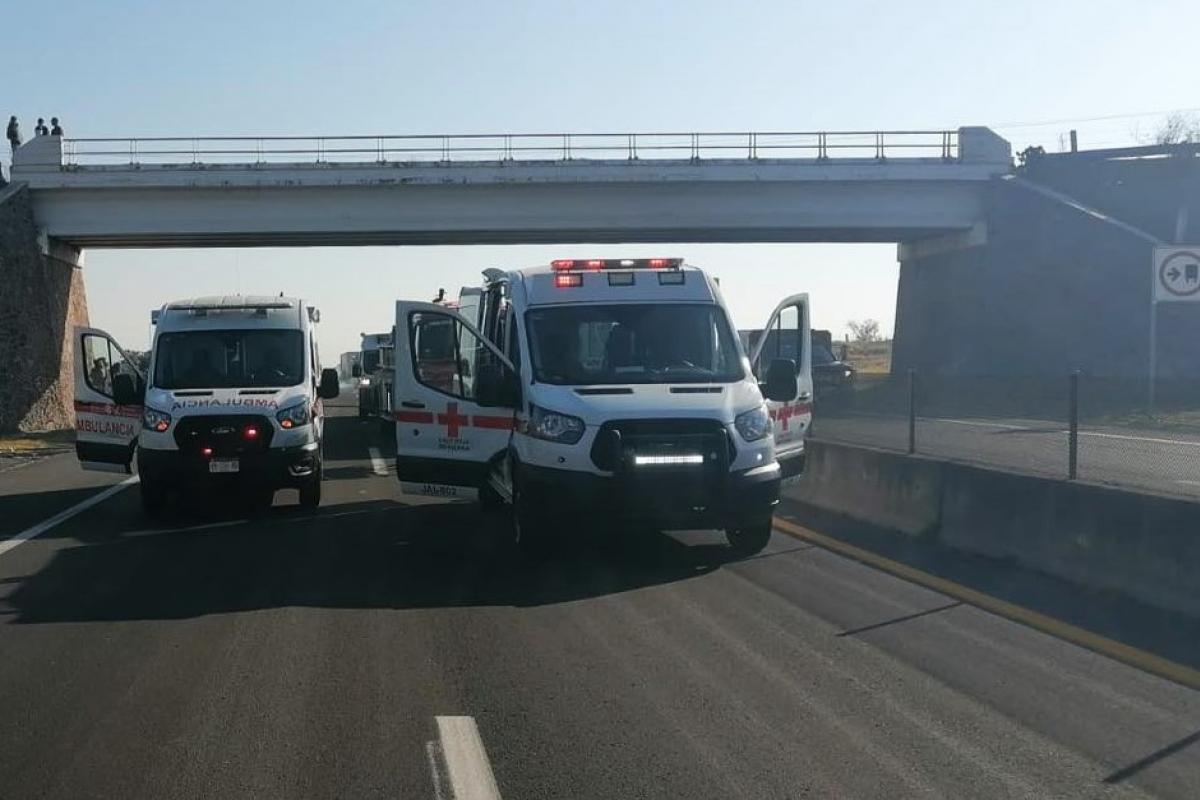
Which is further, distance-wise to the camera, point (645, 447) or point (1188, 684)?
point (645, 447)

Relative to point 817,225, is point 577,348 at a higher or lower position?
lower

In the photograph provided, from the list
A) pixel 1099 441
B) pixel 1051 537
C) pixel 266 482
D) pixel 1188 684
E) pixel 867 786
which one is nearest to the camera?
pixel 867 786

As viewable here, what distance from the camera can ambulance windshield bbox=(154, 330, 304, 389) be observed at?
661 inches

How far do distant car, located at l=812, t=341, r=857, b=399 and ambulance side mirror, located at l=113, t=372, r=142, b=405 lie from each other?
75.7 ft

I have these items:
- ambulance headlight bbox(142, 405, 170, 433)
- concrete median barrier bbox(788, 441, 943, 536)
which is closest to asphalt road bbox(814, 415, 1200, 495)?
concrete median barrier bbox(788, 441, 943, 536)

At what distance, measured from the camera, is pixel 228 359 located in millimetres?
16953

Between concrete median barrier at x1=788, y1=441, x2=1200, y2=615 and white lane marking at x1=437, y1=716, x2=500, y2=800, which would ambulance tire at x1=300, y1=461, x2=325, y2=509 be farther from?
white lane marking at x1=437, y1=716, x2=500, y2=800

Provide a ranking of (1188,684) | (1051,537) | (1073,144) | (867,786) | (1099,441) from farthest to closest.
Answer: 1. (1073,144)
2. (1099,441)
3. (1051,537)
4. (1188,684)
5. (867,786)

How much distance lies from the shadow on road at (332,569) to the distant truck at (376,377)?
1127 cm

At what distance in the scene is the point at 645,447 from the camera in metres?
11.5

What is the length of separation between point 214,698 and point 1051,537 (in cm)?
647

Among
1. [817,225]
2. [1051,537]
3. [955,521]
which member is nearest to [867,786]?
[1051,537]

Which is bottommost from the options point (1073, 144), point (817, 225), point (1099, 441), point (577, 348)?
point (1099, 441)

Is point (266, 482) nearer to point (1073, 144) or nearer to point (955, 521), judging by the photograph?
point (955, 521)
